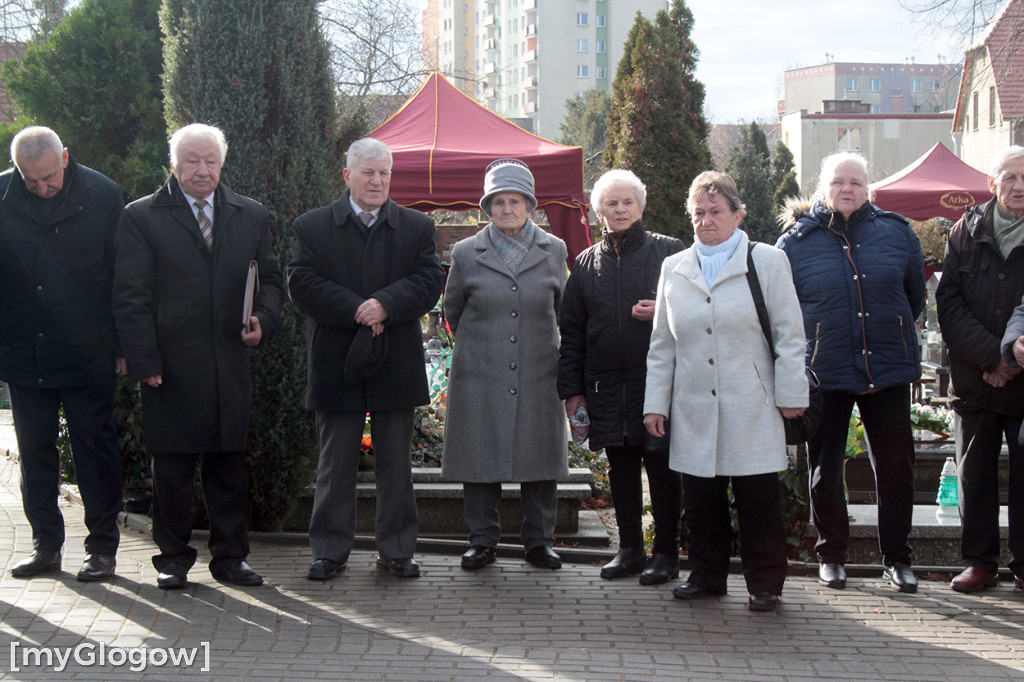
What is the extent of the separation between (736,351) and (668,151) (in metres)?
9.81

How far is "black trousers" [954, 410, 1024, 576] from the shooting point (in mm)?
5199

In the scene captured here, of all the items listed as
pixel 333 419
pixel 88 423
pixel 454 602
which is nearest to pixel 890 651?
pixel 454 602

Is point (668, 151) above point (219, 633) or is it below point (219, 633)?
above

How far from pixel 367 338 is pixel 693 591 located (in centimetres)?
198

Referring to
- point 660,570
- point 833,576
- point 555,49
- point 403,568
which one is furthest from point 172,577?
point 555,49

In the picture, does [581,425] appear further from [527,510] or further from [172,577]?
[172,577]

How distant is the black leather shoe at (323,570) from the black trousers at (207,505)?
352 mm

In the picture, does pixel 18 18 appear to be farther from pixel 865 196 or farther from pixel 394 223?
pixel 865 196

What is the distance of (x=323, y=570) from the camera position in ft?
17.3

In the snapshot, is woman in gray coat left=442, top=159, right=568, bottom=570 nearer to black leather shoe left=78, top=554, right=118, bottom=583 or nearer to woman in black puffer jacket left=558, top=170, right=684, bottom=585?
woman in black puffer jacket left=558, top=170, right=684, bottom=585

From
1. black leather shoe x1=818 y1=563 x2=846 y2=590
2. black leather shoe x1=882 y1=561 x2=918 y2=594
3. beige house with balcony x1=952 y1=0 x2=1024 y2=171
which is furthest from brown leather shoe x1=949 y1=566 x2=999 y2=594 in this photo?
beige house with balcony x1=952 y1=0 x2=1024 y2=171

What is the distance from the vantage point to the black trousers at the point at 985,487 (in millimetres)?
5199

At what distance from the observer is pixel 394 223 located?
17.5 feet

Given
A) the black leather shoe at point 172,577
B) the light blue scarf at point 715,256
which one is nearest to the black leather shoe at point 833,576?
the light blue scarf at point 715,256
